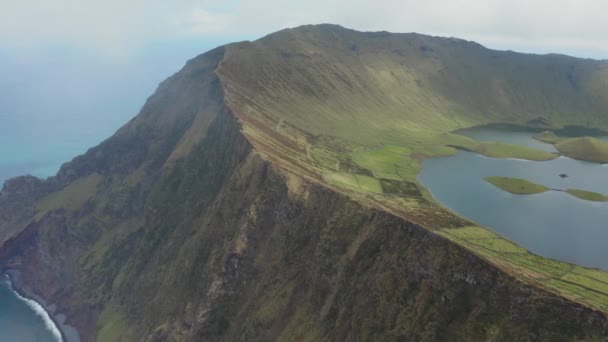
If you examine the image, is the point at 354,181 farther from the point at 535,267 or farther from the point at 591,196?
the point at 591,196

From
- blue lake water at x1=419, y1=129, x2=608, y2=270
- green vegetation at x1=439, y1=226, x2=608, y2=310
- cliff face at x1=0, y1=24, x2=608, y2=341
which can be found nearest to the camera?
cliff face at x1=0, y1=24, x2=608, y2=341

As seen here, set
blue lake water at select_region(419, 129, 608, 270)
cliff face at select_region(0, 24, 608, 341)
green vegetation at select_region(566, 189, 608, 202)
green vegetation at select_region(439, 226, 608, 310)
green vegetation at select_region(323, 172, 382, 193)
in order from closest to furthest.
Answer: cliff face at select_region(0, 24, 608, 341) < green vegetation at select_region(439, 226, 608, 310) < blue lake water at select_region(419, 129, 608, 270) < green vegetation at select_region(323, 172, 382, 193) < green vegetation at select_region(566, 189, 608, 202)

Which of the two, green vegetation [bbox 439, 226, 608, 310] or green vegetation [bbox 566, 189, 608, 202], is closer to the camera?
green vegetation [bbox 439, 226, 608, 310]

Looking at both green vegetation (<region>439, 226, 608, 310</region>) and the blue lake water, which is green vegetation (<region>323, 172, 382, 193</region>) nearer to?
the blue lake water

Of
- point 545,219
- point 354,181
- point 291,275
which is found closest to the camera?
point 291,275

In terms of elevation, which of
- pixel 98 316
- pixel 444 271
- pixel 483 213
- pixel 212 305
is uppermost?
pixel 444 271

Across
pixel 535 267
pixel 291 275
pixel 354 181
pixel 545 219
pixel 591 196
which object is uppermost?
pixel 354 181

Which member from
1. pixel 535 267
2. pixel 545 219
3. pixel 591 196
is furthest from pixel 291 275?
pixel 591 196

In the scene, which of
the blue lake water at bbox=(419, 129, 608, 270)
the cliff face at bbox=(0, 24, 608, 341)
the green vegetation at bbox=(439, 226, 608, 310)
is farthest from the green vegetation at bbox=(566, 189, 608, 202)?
the cliff face at bbox=(0, 24, 608, 341)

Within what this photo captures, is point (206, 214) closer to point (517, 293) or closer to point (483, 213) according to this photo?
point (483, 213)

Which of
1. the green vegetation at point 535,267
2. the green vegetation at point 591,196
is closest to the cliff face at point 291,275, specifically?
the green vegetation at point 535,267

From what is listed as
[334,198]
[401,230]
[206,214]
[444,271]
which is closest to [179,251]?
[206,214]
